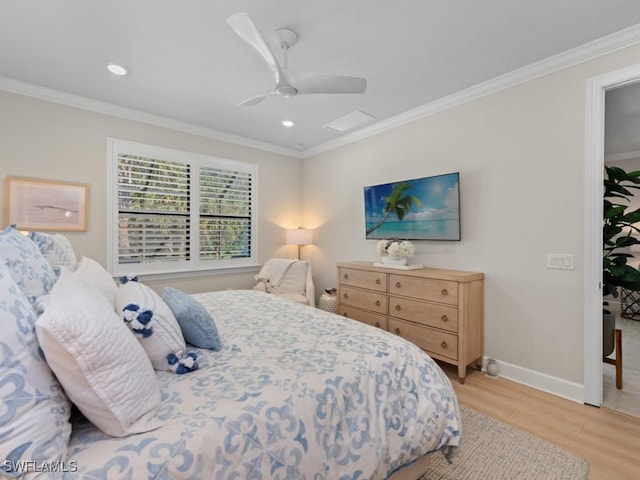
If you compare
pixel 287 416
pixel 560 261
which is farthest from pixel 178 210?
pixel 560 261

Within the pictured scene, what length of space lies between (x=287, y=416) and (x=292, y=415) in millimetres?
18

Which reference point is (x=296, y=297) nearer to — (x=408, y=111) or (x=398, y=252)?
(x=398, y=252)

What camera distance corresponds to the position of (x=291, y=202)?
4.84 m

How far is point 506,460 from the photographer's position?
1.68 metres

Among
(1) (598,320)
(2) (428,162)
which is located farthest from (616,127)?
(1) (598,320)

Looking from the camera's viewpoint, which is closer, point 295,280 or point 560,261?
point 560,261

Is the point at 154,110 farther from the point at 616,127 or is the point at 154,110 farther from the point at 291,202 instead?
the point at 616,127

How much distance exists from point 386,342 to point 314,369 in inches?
18.1

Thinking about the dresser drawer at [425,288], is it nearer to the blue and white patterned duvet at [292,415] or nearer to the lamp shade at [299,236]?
the blue and white patterned duvet at [292,415]

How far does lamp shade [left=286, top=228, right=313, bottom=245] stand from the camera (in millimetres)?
4547

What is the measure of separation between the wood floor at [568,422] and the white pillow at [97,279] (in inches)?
99.7

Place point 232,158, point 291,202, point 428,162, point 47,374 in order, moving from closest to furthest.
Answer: point 47,374 → point 428,162 → point 232,158 → point 291,202

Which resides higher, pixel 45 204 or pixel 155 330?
pixel 45 204

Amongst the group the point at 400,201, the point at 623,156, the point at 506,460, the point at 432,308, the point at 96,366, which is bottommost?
the point at 506,460
